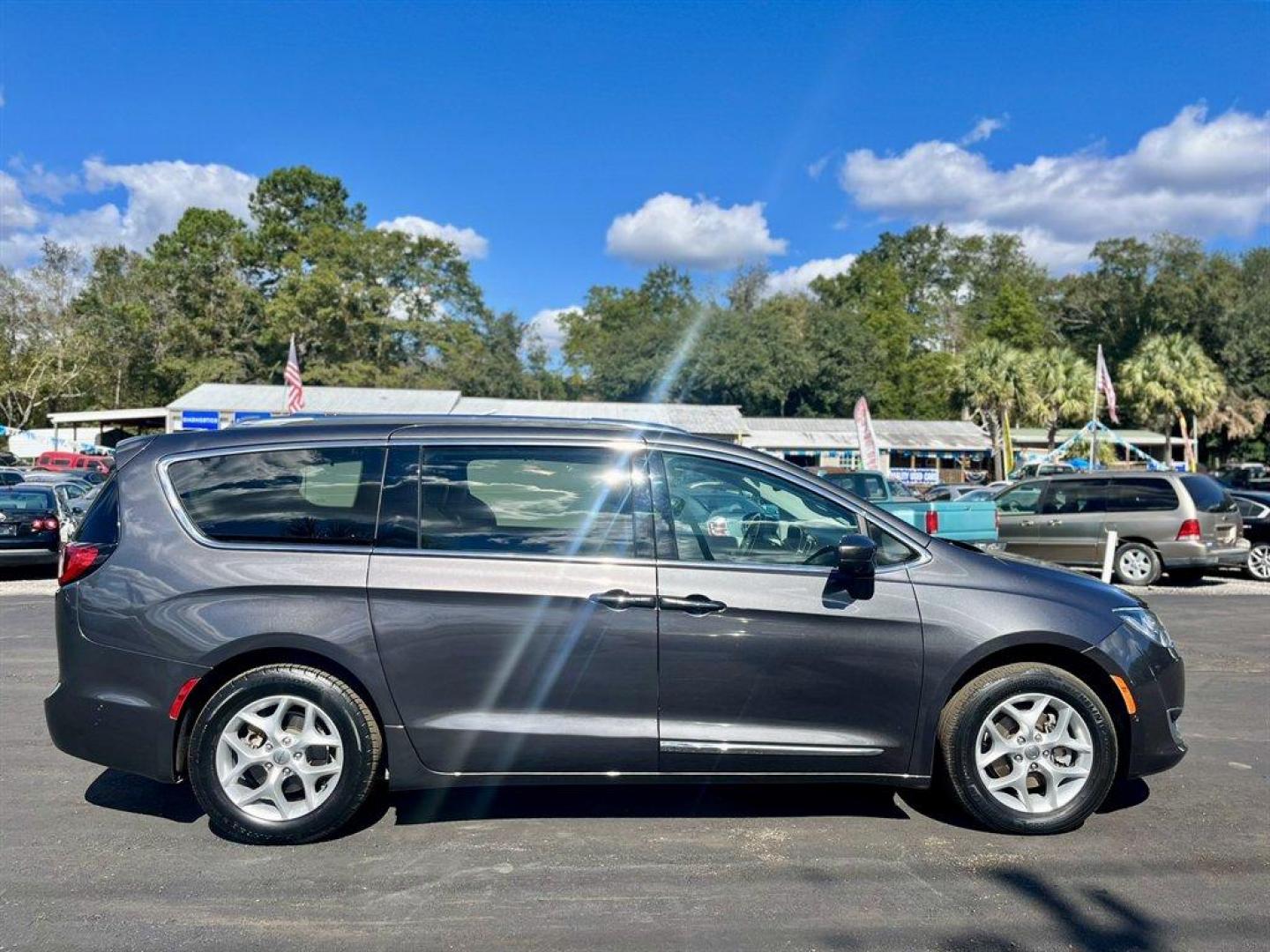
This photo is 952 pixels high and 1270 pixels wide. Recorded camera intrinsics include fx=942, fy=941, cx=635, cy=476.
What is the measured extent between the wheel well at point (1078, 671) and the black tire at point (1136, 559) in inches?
404

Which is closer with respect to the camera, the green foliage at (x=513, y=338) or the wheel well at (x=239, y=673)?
the wheel well at (x=239, y=673)

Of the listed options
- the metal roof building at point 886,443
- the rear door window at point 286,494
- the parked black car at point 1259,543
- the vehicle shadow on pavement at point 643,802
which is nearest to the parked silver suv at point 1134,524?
the parked black car at point 1259,543

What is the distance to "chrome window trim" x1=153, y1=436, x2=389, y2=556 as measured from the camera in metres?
4.24

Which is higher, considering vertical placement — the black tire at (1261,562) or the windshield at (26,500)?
the windshield at (26,500)

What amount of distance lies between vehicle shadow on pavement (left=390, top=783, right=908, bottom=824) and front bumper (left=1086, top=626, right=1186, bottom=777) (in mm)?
1128

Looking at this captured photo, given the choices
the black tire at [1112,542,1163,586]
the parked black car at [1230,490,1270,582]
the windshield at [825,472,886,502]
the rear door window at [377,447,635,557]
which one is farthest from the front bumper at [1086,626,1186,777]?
the parked black car at [1230,490,1270,582]

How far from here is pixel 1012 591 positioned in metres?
4.26

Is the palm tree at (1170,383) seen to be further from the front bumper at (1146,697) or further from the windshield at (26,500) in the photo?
the front bumper at (1146,697)

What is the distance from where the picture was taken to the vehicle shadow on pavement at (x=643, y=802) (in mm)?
4586

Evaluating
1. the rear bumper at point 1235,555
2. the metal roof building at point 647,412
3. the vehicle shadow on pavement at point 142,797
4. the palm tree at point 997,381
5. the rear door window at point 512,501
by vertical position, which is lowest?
the vehicle shadow on pavement at point 142,797

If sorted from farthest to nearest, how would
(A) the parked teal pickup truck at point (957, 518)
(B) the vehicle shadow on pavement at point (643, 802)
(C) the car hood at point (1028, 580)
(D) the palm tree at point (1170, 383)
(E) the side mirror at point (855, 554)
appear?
1. (D) the palm tree at point (1170, 383)
2. (A) the parked teal pickup truck at point (957, 518)
3. (B) the vehicle shadow on pavement at point (643, 802)
4. (C) the car hood at point (1028, 580)
5. (E) the side mirror at point (855, 554)

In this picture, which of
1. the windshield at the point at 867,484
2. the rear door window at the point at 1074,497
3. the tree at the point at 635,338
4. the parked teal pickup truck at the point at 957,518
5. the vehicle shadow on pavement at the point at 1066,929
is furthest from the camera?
the tree at the point at 635,338

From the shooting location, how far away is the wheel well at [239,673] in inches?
164

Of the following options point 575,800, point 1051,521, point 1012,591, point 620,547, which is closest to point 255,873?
point 575,800
